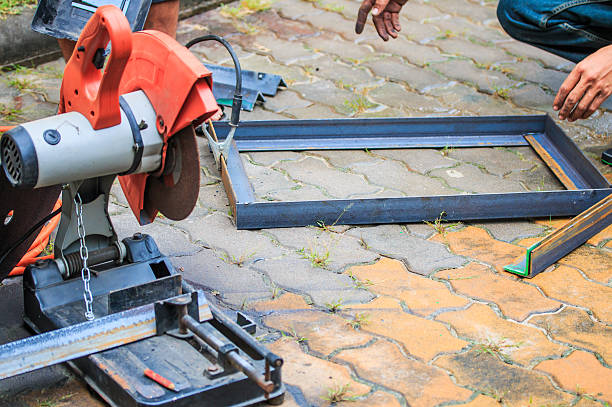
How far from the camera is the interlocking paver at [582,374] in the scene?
86.7 inches

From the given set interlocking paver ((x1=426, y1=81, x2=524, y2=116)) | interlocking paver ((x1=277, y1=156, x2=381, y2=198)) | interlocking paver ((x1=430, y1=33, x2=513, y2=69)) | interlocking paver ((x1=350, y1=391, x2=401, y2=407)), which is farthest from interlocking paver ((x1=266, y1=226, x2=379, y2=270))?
interlocking paver ((x1=430, y1=33, x2=513, y2=69))

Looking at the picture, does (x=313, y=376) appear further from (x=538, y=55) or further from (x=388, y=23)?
(x=538, y=55)

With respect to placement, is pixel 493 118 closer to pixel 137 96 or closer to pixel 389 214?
pixel 389 214

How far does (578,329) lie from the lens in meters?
2.49

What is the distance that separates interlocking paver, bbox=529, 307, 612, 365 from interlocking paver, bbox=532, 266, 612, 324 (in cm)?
5

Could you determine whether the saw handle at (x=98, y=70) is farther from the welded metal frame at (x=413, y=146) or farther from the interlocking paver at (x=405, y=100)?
the interlocking paver at (x=405, y=100)

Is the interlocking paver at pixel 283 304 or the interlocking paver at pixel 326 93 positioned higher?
the interlocking paver at pixel 326 93

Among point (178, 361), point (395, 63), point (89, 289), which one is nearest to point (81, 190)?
point (89, 289)

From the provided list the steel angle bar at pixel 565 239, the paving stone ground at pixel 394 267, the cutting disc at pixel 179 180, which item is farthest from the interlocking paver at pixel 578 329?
the cutting disc at pixel 179 180

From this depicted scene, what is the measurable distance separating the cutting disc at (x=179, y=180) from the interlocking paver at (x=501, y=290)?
40.9 inches

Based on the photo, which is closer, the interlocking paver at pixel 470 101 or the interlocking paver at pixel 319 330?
the interlocking paver at pixel 319 330

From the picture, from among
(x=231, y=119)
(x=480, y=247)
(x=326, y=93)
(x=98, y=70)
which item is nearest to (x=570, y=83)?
(x=480, y=247)

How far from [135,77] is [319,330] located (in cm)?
94

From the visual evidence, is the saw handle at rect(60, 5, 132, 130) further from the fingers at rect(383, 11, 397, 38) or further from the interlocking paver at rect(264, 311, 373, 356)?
the fingers at rect(383, 11, 397, 38)
